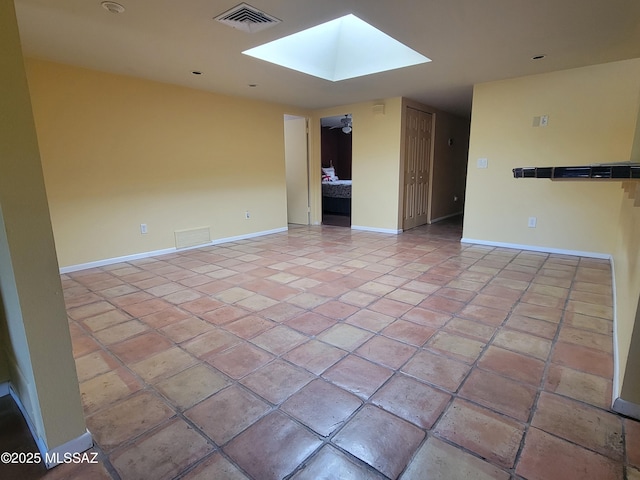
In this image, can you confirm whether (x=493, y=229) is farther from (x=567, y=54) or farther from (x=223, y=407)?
(x=223, y=407)

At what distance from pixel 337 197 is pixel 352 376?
615 cm

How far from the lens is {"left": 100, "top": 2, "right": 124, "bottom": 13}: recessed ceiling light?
2168 mm

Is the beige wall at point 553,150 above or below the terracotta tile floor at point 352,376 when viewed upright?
above

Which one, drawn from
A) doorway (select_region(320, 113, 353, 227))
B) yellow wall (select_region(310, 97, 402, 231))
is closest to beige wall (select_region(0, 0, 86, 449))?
yellow wall (select_region(310, 97, 402, 231))

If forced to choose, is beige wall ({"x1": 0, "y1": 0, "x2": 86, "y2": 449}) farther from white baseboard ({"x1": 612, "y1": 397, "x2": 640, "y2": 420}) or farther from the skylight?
the skylight

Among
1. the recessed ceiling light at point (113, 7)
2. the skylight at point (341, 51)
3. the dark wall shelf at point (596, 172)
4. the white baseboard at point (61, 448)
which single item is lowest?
the white baseboard at point (61, 448)

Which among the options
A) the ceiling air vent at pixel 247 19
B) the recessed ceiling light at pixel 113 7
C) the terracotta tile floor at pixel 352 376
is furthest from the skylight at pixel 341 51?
the terracotta tile floor at pixel 352 376

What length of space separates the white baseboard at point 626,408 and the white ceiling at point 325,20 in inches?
96.4

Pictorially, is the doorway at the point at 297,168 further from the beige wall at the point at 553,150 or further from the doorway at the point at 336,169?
the beige wall at the point at 553,150

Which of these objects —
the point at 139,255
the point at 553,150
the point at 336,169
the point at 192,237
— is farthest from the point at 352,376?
the point at 336,169

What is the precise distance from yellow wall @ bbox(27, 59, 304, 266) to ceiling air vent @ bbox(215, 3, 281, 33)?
209 cm

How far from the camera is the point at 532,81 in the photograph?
3.97m

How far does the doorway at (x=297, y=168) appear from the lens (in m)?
6.34

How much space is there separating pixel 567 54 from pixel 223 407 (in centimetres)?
427
